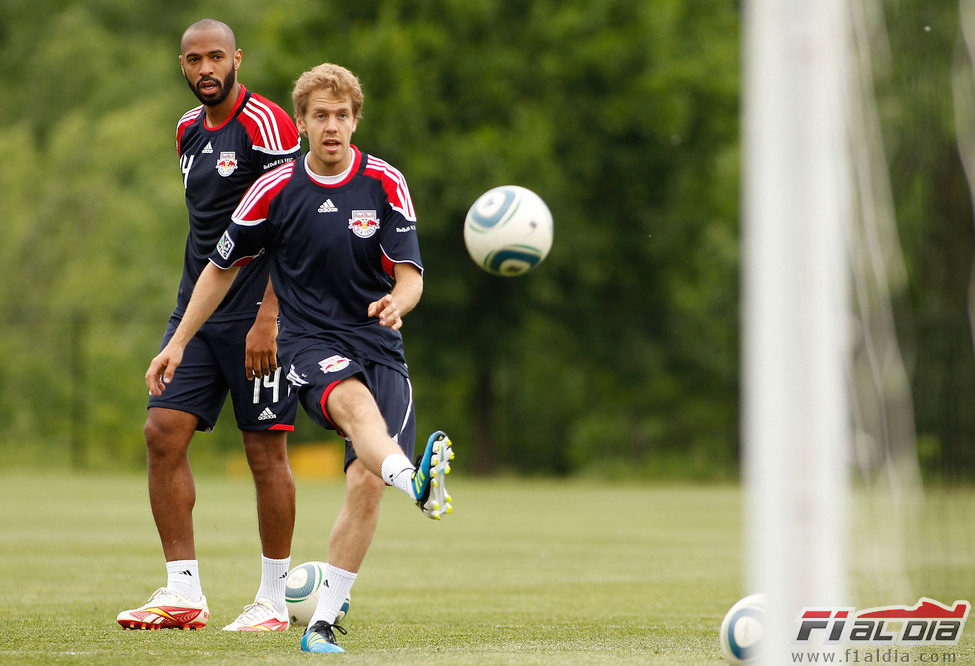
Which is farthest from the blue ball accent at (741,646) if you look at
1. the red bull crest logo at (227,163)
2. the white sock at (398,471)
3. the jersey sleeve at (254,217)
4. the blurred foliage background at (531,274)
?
the blurred foliage background at (531,274)

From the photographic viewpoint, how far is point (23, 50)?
38781 mm

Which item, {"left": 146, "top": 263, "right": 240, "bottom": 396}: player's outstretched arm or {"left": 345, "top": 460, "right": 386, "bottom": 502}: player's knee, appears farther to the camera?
{"left": 146, "top": 263, "right": 240, "bottom": 396}: player's outstretched arm

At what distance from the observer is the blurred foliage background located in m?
27.1

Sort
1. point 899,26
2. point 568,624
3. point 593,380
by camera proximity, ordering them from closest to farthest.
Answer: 1. point 899,26
2. point 568,624
3. point 593,380

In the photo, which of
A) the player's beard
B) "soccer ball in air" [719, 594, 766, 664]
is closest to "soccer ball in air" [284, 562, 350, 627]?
"soccer ball in air" [719, 594, 766, 664]

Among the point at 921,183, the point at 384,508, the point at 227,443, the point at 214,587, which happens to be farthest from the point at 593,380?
the point at 921,183

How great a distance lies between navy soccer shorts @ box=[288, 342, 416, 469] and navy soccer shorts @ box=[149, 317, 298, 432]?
2.52ft

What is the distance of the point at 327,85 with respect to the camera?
212 inches

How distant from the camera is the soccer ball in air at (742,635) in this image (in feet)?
15.7

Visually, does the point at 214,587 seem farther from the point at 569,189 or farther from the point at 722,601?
the point at 569,189

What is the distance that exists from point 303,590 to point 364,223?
170 cm

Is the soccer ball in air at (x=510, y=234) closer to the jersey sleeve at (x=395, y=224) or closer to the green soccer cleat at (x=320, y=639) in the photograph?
the jersey sleeve at (x=395, y=224)

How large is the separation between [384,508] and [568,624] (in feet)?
36.1

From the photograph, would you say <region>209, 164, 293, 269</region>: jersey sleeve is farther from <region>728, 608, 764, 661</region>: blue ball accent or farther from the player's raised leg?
<region>728, 608, 764, 661</region>: blue ball accent
